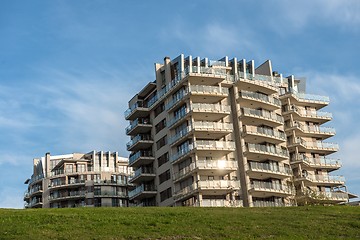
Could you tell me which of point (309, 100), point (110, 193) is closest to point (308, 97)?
point (309, 100)

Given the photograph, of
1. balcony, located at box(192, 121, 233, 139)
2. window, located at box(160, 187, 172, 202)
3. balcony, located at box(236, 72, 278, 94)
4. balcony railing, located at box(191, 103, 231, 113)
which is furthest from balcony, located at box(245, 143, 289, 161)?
window, located at box(160, 187, 172, 202)

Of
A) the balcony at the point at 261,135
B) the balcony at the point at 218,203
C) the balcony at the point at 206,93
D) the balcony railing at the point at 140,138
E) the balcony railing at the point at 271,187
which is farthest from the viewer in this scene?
the balcony railing at the point at 140,138

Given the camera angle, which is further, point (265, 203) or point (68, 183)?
point (68, 183)

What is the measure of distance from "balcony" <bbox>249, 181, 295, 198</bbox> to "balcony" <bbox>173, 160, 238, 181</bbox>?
4556 mm

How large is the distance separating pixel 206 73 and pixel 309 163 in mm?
29557

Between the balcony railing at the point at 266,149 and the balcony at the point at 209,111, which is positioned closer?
the balcony at the point at 209,111

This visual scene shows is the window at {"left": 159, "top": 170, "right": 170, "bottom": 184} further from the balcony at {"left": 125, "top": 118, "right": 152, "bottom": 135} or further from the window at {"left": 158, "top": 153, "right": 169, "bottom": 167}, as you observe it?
the balcony at {"left": 125, "top": 118, "right": 152, "bottom": 135}

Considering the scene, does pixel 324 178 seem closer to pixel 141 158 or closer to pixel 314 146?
pixel 314 146

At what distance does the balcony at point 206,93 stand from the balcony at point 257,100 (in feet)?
13.1

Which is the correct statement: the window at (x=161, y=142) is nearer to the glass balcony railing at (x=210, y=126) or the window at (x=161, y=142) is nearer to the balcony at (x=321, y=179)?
the glass balcony railing at (x=210, y=126)

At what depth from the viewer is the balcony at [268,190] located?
8156 centimetres

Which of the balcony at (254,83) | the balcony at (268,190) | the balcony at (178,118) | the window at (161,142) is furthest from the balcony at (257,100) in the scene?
the window at (161,142)

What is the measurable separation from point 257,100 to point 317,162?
21507mm

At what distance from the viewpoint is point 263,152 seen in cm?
8506
